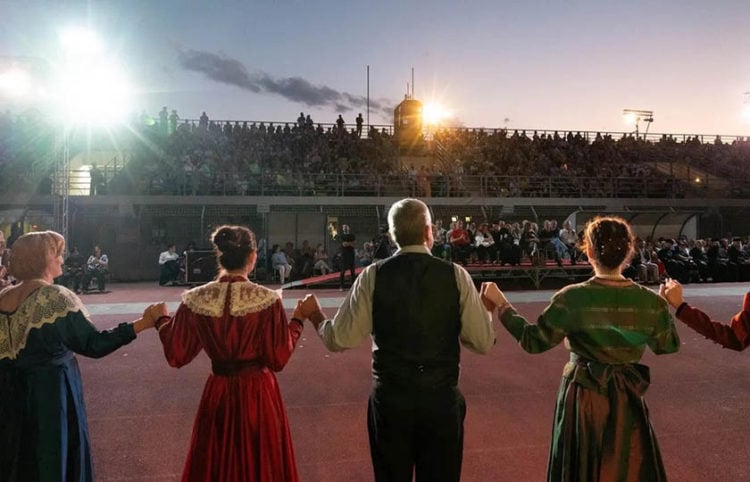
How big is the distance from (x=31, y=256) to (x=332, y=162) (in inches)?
754

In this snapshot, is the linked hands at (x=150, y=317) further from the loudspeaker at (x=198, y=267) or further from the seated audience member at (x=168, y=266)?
the seated audience member at (x=168, y=266)

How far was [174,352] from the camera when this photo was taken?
254 centimetres

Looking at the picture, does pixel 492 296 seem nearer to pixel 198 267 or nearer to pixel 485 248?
pixel 485 248

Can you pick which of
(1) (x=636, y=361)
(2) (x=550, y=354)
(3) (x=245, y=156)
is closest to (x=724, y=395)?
(2) (x=550, y=354)

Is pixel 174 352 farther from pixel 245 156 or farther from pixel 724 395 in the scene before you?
pixel 245 156

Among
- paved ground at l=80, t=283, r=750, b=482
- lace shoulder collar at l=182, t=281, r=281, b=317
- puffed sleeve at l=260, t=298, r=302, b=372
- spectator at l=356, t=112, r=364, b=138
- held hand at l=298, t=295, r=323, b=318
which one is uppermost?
spectator at l=356, t=112, r=364, b=138

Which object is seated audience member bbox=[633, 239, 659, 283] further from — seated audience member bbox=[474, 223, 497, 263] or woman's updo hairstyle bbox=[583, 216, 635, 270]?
woman's updo hairstyle bbox=[583, 216, 635, 270]

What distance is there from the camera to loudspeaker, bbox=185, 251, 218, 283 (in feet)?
50.8

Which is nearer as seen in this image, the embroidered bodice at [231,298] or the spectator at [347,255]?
the embroidered bodice at [231,298]

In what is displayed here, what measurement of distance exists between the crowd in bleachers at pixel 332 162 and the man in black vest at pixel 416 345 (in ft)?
56.4

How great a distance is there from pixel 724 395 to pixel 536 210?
16.2 meters

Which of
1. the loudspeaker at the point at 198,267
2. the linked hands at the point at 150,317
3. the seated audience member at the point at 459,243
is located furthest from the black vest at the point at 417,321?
the loudspeaker at the point at 198,267

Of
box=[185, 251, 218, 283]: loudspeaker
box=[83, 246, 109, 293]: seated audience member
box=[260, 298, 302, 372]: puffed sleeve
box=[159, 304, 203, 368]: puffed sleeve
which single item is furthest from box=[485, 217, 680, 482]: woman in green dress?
box=[83, 246, 109, 293]: seated audience member

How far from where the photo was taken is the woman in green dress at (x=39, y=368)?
256cm
